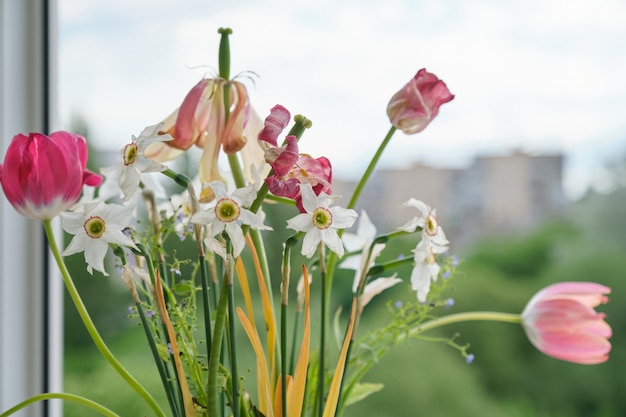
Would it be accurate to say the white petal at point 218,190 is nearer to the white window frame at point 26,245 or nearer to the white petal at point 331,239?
the white petal at point 331,239

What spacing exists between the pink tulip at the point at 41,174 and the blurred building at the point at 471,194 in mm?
555

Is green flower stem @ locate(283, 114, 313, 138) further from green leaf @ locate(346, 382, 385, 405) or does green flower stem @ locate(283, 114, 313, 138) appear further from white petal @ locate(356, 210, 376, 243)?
green leaf @ locate(346, 382, 385, 405)

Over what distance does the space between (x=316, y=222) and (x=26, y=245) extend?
0.66 meters

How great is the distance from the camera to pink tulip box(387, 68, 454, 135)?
2.23ft

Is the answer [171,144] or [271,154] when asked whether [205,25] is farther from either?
[271,154]

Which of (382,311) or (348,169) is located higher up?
(348,169)

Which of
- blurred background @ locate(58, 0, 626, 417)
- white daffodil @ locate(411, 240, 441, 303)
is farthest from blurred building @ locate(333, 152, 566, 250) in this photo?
white daffodil @ locate(411, 240, 441, 303)

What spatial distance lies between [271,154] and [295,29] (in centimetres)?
65

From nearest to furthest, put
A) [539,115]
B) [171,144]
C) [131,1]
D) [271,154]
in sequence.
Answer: [271,154] → [171,144] → [539,115] → [131,1]

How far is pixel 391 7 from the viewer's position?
3.88 feet

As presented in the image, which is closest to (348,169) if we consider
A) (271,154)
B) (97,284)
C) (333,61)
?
(333,61)

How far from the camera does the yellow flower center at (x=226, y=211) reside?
59cm

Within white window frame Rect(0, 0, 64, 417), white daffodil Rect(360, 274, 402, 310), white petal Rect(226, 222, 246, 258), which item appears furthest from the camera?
white window frame Rect(0, 0, 64, 417)

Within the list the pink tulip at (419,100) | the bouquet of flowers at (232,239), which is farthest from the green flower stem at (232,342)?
the pink tulip at (419,100)
